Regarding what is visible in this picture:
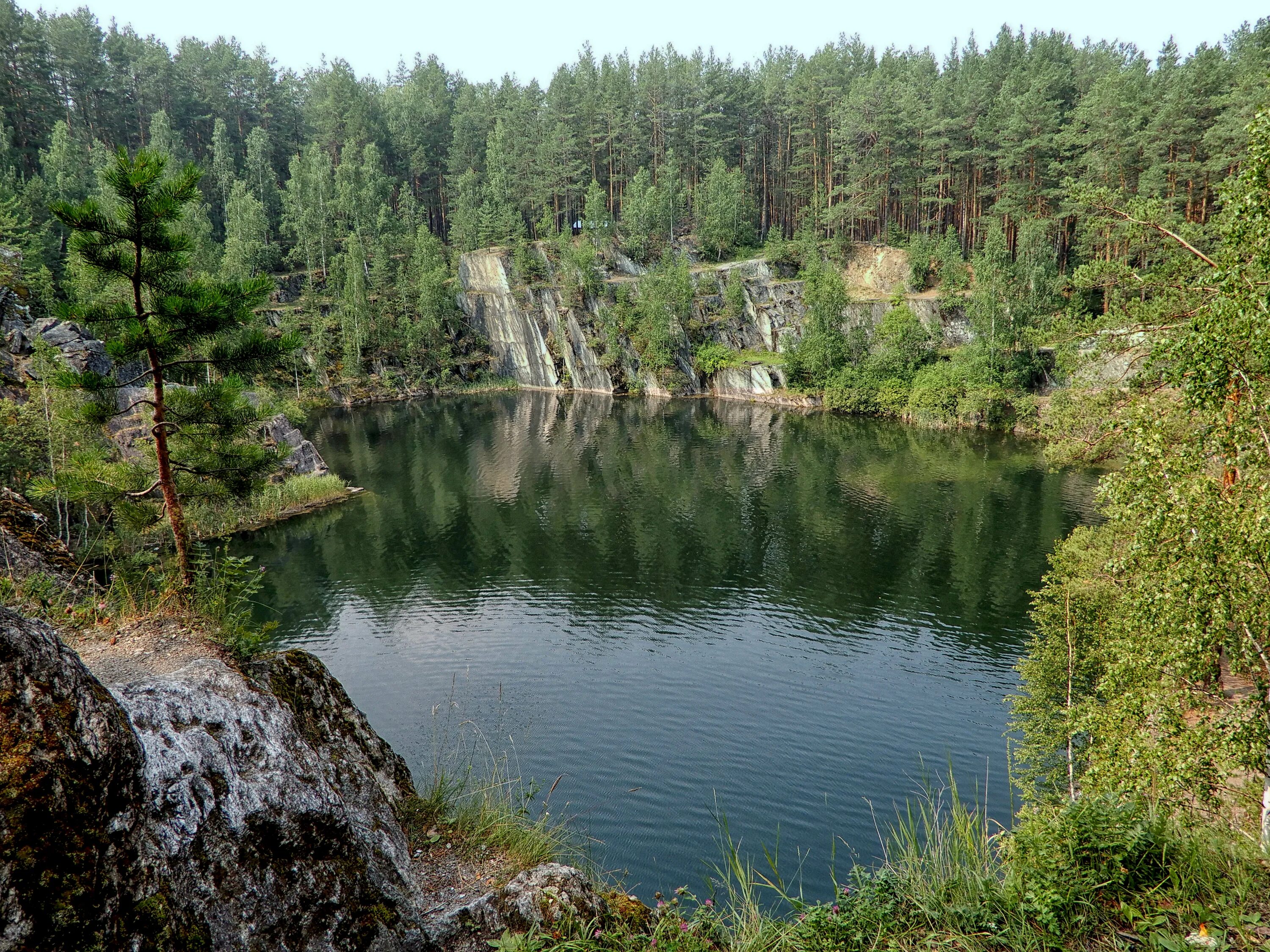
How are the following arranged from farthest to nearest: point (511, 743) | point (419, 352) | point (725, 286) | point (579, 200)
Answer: point (579, 200) → point (419, 352) → point (725, 286) → point (511, 743)

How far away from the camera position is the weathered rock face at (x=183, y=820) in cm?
457

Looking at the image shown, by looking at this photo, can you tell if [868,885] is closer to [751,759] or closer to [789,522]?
[751,759]

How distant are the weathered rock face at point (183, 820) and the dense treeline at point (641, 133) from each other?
6155 cm

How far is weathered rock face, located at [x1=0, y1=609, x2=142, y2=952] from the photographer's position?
438 centimetres

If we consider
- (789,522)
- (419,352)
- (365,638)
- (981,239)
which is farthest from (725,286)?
(365,638)

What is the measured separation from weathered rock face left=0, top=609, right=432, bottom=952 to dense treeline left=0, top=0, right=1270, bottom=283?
2423 inches

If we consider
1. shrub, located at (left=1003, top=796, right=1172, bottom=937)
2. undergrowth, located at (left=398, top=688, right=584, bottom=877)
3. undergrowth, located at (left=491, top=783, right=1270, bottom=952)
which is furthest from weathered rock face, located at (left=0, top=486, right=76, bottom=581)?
shrub, located at (left=1003, top=796, right=1172, bottom=937)

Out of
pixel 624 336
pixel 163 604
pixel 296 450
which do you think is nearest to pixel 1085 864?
pixel 163 604

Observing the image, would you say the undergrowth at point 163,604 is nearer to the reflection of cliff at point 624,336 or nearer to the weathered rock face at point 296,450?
the weathered rock face at point 296,450

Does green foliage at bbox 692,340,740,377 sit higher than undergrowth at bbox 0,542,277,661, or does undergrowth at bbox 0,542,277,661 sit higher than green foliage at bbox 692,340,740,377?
green foliage at bbox 692,340,740,377

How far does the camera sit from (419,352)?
294ft

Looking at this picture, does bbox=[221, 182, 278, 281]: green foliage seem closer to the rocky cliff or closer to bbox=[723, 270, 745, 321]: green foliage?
bbox=[723, 270, 745, 321]: green foliage

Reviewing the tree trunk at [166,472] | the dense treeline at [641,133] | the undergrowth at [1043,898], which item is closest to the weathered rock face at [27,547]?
the tree trunk at [166,472]

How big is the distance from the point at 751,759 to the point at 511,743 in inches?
243
